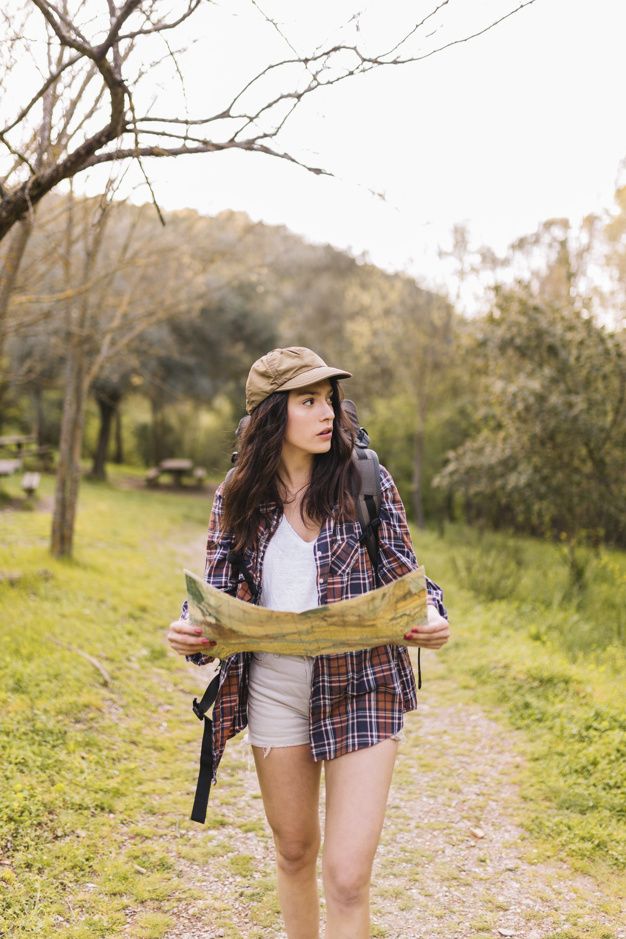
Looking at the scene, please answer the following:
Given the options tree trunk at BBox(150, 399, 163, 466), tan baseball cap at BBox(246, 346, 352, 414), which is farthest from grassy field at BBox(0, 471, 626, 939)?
tree trunk at BBox(150, 399, 163, 466)

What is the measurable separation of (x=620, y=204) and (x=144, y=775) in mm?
16067

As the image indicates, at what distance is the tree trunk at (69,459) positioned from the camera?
28.9 feet

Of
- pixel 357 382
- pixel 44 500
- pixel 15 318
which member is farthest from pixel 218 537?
pixel 357 382

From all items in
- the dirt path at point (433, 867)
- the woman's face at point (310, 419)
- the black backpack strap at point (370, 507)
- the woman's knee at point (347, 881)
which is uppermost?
the woman's face at point (310, 419)

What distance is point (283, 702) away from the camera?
234 cm

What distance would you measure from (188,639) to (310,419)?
790 millimetres

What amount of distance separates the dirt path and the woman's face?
44.9 inches

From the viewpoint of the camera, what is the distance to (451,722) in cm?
588

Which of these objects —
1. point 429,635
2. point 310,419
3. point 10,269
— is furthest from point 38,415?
point 429,635

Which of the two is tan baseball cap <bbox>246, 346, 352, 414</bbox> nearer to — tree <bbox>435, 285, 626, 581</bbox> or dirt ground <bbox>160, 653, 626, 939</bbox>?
dirt ground <bbox>160, 653, 626, 939</bbox>

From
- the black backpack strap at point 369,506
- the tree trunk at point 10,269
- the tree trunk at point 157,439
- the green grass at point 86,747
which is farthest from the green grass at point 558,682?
the tree trunk at point 157,439

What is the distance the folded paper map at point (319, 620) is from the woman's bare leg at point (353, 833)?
34cm

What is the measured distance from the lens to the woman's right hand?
229 cm

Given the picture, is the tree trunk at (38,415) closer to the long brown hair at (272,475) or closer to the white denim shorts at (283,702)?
the long brown hair at (272,475)
